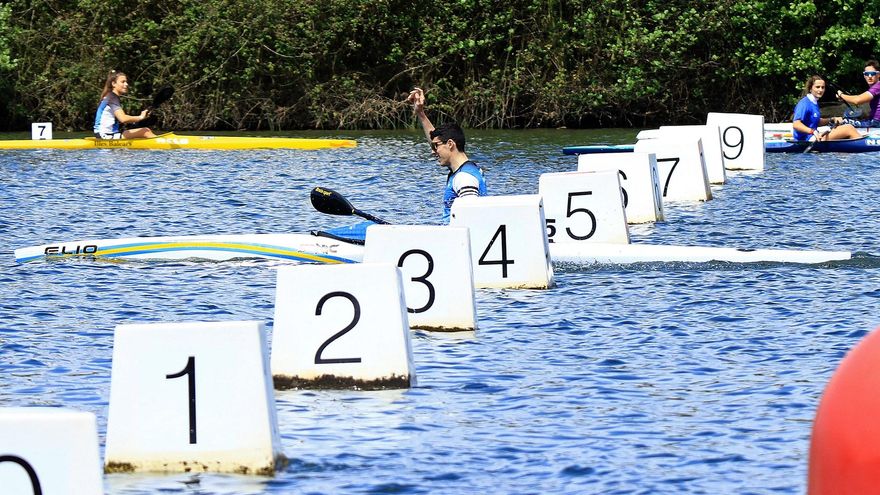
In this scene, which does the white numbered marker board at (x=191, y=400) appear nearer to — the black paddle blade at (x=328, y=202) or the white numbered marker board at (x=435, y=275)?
the white numbered marker board at (x=435, y=275)

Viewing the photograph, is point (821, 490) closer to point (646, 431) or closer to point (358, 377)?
point (646, 431)

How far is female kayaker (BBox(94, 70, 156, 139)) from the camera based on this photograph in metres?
26.2

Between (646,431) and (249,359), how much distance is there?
2022mm

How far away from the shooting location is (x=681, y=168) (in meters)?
19.7

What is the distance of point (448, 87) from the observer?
36.2 m

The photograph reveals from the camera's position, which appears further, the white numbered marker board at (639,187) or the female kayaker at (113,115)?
the female kayaker at (113,115)

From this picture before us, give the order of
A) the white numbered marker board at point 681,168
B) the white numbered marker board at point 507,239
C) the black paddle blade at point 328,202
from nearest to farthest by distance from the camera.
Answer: the white numbered marker board at point 507,239, the black paddle blade at point 328,202, the white numbered marker board at point 681,168

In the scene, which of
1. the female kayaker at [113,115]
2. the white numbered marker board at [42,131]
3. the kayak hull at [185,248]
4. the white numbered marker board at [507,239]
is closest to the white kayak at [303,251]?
the kayak hull at [185,248]

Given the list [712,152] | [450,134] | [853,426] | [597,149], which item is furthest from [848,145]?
[853,426]

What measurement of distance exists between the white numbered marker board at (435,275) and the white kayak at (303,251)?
9.52 feet

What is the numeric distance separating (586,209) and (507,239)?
2.63m

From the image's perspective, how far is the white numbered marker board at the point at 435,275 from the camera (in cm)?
1034

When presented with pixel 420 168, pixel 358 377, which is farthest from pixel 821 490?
pixel 420 168

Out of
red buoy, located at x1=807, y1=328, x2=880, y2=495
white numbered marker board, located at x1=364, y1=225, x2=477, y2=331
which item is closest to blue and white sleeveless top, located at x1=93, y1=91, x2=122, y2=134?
white numbered marker board, located at x1=364, y1=225, x2=477, y2=331
